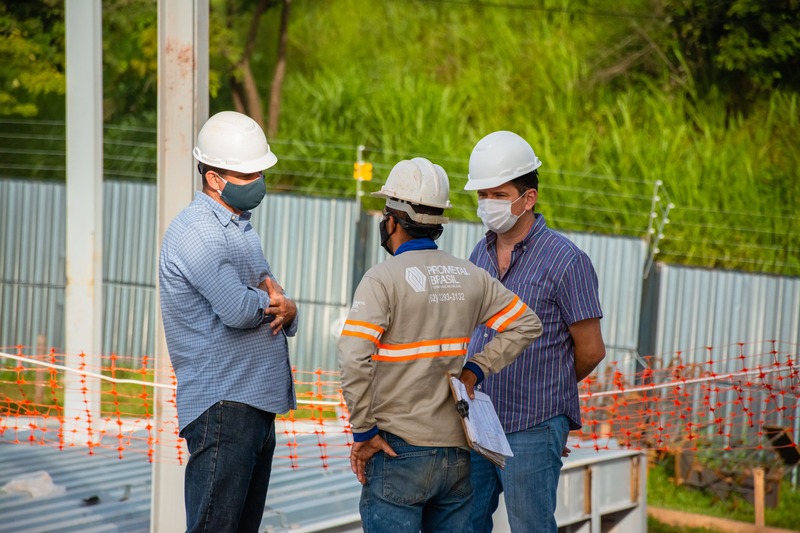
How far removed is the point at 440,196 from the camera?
3545 millimetres

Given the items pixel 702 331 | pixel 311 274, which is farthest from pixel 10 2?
pixel 702 331

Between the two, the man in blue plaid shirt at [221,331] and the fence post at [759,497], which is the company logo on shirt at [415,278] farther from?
the fence post at [759,497]

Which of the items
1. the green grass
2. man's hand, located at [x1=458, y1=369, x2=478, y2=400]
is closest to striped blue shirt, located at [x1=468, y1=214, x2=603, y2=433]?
man's hand, located at [x1=458, y1=369, x2=478, y2=400]

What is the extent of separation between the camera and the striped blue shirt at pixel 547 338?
3.98 meters

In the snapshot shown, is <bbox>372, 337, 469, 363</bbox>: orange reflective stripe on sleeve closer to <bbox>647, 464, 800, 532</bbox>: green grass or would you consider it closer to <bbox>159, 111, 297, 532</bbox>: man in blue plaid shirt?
<bbox>159, 111, 297, 532</bbox>: man in blue plaid shirt

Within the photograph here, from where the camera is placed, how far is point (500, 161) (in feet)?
13.5

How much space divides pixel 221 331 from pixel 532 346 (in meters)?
1.28

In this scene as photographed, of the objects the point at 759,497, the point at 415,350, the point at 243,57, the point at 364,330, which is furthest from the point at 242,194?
the point at 243,57

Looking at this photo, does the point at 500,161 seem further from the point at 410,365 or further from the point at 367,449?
the point at 367,449

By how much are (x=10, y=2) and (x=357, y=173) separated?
6.91 metres

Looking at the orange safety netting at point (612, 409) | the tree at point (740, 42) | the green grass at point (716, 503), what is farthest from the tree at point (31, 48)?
the tree at point (740, 42)

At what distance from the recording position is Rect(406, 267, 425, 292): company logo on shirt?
11.2ft

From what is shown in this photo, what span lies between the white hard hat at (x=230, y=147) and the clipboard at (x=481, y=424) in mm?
1130

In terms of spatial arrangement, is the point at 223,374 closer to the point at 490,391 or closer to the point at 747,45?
the point at 490,391
